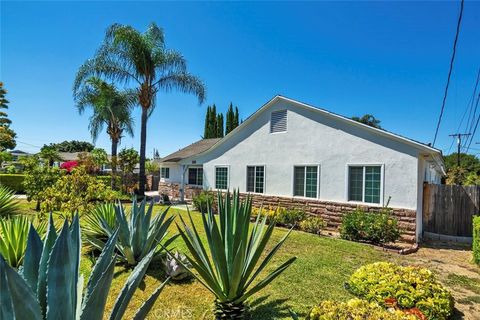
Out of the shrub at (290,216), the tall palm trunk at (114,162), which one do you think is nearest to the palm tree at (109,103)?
the tall palm trunk at (114,162)

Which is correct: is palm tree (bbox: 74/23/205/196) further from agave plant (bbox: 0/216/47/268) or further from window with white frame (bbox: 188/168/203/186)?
agave plant (bbox: 0/216/47/268)

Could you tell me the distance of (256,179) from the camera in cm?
1480

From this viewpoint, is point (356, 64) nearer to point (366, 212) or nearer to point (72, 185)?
point (366, 212)

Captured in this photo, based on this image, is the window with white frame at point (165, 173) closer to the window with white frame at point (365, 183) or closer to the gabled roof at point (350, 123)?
the gabled roof at point (350, 123)

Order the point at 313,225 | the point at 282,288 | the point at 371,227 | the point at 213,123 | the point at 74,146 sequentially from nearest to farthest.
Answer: the point at 282,288 < the point at 371,227 < the point at 313,225 < the point at 213,123 < the point at 74,146

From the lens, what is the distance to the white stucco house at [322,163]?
996 cm

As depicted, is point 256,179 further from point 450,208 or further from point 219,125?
point 219,125

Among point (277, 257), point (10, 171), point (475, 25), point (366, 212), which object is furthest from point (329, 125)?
point (10, 171)

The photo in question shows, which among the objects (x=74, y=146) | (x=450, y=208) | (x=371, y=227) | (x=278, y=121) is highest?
(x=74, y=146)

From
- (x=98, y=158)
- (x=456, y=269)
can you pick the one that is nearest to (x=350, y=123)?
(x=456, y=269)

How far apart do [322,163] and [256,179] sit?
4099 millimetres

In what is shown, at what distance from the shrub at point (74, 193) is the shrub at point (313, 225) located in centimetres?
752

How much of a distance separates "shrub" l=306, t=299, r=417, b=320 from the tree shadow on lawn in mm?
1041

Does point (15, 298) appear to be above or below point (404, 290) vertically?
above
